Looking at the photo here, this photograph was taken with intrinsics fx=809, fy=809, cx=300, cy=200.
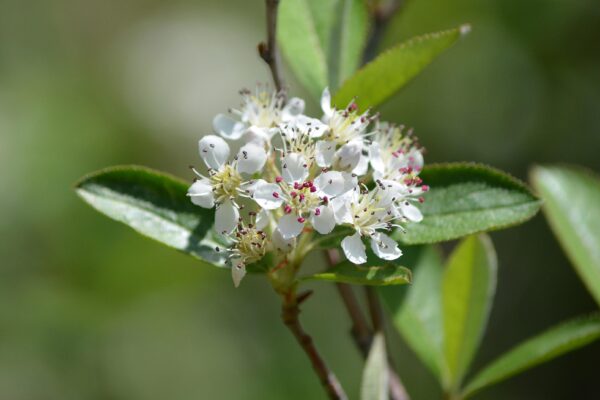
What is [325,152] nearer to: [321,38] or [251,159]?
[251,159]

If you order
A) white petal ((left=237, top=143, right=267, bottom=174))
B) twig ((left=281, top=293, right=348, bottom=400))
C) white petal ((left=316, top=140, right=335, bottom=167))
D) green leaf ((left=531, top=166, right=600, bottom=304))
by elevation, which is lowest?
green leaf ((left=531, top=166, right=600, bottom=304))

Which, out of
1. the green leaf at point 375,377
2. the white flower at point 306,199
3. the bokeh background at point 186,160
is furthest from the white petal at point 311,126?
Result: the bokeh background at point 186,160

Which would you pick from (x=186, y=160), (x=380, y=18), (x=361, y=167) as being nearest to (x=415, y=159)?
(x=361, y=167)

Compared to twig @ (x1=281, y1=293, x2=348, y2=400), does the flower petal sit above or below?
above

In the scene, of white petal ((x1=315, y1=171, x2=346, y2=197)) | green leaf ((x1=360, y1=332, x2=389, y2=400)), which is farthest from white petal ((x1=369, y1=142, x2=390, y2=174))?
green leaf ((x1=360, y1=332, x2=389, y2=400))

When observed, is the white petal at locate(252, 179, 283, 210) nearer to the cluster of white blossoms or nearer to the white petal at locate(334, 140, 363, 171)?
the cluster of white blossoms

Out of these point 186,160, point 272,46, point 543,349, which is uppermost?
point 272,46

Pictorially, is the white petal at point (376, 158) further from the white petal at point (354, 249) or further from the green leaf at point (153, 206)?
the green leaf at point (153, 206)
